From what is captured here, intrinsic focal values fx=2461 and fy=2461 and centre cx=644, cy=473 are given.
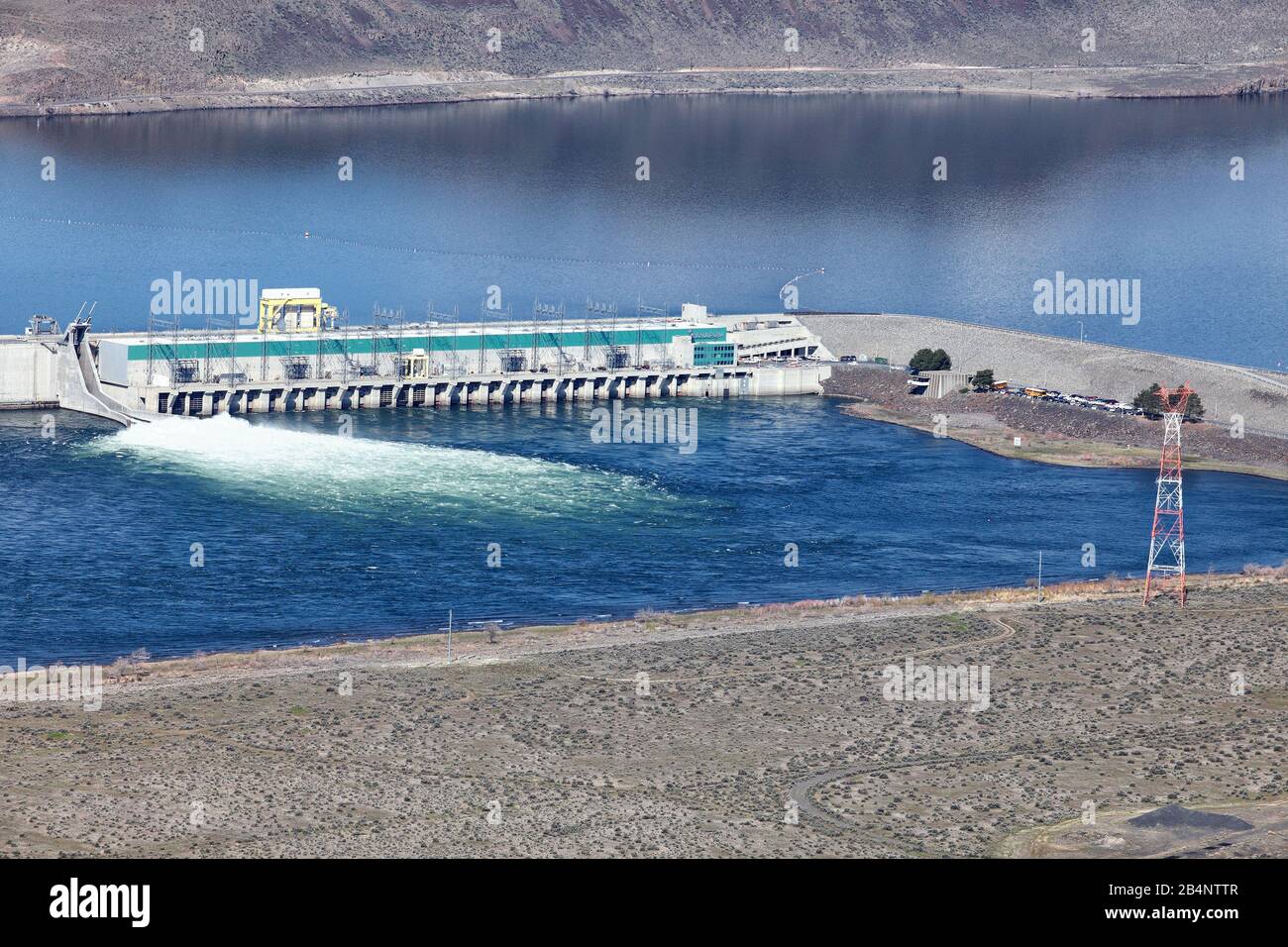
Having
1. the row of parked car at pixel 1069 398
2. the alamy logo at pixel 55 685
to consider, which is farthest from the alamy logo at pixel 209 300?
the alamy logo at pixel 55 685

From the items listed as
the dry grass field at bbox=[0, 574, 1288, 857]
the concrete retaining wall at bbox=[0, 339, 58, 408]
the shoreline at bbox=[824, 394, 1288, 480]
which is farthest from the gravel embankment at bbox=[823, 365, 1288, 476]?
the concrete retaining wall at bbox=[0, 339, 58, 408]

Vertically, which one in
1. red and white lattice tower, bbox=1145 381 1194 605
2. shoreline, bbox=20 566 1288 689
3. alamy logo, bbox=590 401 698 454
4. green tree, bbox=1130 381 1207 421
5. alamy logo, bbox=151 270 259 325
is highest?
alamy logo, bbox=151 270 259 325

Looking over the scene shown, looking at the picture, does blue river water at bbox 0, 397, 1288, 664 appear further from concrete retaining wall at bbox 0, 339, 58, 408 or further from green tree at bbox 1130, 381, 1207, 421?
green tree at bbox 1130, 381, 1207, 421

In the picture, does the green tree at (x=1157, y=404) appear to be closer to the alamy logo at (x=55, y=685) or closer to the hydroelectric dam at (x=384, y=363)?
the hydroelectric dam at (x=384, y=363)

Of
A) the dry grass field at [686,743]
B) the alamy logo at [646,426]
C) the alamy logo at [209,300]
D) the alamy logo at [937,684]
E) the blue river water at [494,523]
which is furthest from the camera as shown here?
the alamy logo at [209,300]

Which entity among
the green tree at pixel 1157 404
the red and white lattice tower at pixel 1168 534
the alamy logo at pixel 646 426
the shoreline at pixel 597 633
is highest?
the green tree at pixel 1157 404
